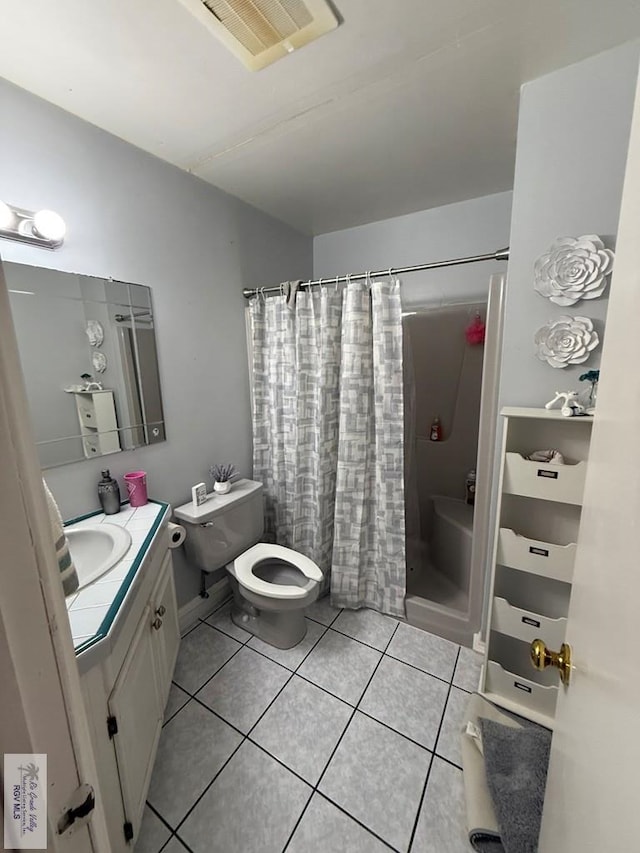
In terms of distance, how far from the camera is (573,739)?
558 mm

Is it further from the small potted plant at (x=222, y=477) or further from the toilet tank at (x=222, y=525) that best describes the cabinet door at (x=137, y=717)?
the small potted plant at (x=222, y=477)

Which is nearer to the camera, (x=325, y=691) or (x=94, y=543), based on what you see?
(x=94, y=543)

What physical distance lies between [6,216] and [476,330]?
7.62ft

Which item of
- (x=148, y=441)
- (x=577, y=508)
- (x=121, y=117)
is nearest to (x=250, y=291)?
(x=121, y=117)

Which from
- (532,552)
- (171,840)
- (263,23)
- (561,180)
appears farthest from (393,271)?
(171,840)

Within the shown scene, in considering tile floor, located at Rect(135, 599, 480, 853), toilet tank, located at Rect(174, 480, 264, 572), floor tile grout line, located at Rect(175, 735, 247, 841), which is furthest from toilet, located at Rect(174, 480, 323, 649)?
floor tile grout line, located at Rect(175, 735, 247, 841)

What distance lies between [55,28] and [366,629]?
2.60 m

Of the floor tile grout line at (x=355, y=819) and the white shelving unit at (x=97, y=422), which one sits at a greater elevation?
the white shelving unit at (x=97, y=422)

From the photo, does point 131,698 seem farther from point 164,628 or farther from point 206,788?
point 206,788

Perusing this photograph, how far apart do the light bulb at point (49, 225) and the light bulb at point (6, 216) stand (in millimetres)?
62

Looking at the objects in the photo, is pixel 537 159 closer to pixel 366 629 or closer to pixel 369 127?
pixel 369 127

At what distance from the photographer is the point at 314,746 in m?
1.26

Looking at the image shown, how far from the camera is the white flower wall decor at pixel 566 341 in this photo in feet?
3.89

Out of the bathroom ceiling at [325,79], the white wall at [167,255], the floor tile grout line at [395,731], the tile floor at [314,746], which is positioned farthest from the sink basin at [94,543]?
the bathroom ceiling at [325,79]
